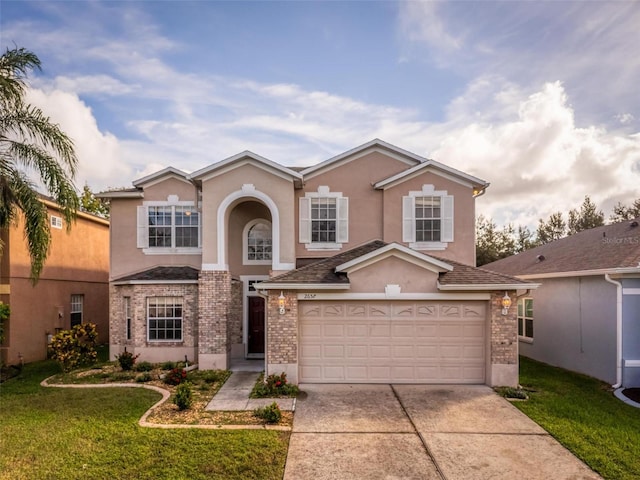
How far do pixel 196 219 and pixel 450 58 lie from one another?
35.4 ft

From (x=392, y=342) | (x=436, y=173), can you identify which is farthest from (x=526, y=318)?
(x=392, y=342)

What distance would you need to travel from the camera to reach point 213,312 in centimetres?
1173

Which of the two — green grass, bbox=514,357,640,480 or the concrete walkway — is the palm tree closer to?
the concrete walkway

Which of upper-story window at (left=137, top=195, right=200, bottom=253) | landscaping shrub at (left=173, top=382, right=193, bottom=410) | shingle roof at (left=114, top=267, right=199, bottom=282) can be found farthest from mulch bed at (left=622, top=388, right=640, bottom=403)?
upper-story window at (left=137, top=195, right=200, bottom=253)

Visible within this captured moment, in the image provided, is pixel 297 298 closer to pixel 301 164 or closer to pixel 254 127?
pixel 301 164

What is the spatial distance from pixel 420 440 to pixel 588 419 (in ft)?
12.8

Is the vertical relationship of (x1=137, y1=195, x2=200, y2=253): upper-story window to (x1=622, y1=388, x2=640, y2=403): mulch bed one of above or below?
above

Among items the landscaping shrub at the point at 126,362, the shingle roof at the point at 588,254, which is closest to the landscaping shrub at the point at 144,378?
the landscaping shrub at the point at 126,362

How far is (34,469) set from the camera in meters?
5.61

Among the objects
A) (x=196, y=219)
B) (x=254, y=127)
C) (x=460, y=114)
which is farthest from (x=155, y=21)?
(x=460, y=114)

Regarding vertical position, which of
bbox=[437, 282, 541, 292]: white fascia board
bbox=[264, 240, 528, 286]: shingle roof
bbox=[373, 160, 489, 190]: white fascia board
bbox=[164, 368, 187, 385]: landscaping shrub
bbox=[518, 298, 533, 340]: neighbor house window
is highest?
bbox=[373, 160, 489, 190]: white fascia board

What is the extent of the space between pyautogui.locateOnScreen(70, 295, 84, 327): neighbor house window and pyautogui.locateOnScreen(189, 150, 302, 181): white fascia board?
9.47 m

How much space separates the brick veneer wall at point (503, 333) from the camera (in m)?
9.78

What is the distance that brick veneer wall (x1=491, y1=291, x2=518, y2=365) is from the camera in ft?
32.1
